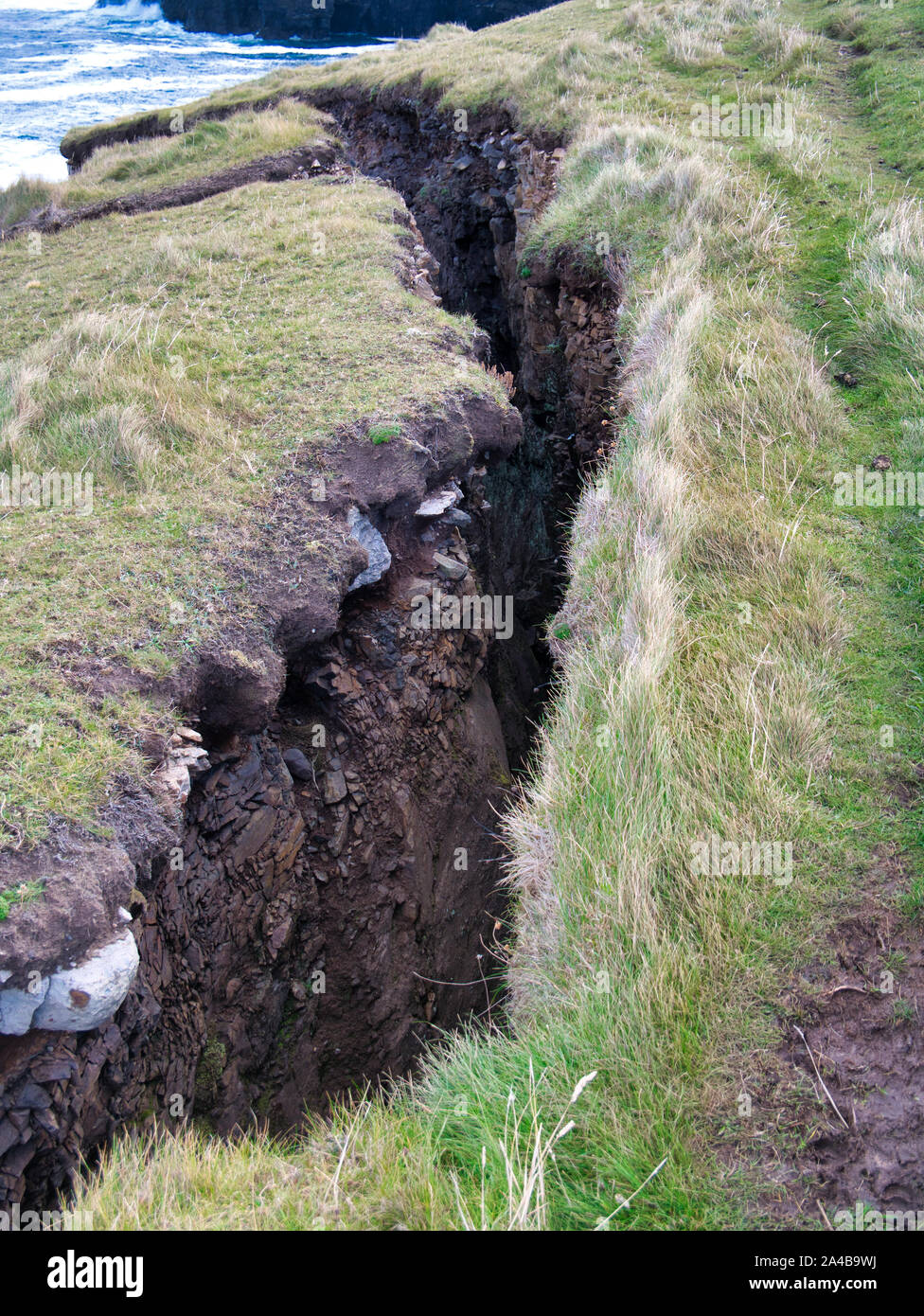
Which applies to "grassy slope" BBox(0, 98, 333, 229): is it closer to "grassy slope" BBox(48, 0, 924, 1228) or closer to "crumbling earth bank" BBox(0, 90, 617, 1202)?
"crumbling earth bank" BBox(0, 90, 617, 1202)

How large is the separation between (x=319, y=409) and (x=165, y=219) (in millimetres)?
7006

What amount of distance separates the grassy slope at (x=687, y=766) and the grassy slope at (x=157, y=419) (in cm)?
147

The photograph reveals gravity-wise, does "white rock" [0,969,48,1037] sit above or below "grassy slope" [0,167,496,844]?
below

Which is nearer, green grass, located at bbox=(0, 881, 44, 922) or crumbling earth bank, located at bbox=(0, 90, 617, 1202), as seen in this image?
green grass, located at bbox=(0, 881, 44, 922)

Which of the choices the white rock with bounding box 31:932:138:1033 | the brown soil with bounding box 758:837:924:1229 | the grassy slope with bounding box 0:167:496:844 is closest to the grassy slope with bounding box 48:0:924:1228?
the brown soil with bounding box 758:837:924:1229

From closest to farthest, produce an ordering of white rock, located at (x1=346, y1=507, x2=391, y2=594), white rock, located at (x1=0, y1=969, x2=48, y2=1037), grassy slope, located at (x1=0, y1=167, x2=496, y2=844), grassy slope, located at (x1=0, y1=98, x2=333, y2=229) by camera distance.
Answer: white rock, located at (x1=0, y1=969, x2=48, y2=1037)
grassy slope, located at (x1=0, y1=167, x2=496, y2=844)
white rock, located at (x1=346, y1=507, x2=391, y2=594)
grassy slope, located at (x1=0, y1=98, x2=333, y2=229)

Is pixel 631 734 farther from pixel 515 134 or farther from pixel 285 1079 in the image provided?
pixel 515 134

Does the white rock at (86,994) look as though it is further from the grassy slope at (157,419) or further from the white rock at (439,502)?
the white rock at (439,502)

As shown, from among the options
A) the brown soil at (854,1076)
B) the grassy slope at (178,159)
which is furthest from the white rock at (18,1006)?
the grassy slope at (178,159)

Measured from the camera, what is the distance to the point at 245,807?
396 cm

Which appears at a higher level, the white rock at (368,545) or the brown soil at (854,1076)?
the white rock at (368,545)

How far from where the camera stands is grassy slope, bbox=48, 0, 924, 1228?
1.95 m

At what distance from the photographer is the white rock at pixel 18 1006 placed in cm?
253

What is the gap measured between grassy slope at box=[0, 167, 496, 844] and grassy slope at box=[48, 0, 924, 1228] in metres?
1.47
